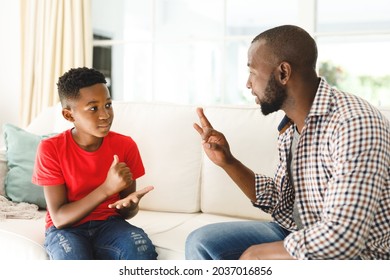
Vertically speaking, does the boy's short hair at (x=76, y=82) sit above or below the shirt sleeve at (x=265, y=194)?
above

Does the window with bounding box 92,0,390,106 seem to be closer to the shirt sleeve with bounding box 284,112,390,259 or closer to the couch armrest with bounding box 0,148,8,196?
the couch armrest with bounding box 0,148,8,196

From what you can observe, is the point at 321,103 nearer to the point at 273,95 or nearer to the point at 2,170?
the point at 273,95

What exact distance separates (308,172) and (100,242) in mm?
691

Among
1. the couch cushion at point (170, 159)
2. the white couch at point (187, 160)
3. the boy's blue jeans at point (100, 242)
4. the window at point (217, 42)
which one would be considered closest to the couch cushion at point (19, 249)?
the boy's blue jeans at point (100, 242)

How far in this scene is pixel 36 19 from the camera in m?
3.34

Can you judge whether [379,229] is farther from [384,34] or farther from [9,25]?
[9,25]

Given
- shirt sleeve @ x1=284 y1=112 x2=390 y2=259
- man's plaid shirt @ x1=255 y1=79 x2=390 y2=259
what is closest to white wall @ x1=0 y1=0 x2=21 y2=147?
man's plaid shirt @ x1=255 y1=79 x2=390 y2=259

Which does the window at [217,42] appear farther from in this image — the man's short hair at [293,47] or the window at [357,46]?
the man's short hair at [293,47]

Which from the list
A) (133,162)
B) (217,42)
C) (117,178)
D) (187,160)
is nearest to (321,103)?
(117,178)

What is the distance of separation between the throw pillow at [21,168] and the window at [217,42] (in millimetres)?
1214

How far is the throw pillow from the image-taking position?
84.1 inches

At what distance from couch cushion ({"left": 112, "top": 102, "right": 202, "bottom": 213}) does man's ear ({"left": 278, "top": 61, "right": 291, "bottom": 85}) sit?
87 cm

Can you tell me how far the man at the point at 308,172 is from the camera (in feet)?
3.71
